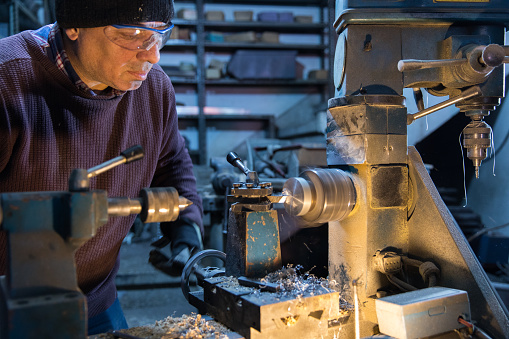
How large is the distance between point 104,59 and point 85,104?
164 mm

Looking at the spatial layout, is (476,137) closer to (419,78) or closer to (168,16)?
(419,78)

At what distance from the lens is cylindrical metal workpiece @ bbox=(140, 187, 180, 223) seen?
641mm

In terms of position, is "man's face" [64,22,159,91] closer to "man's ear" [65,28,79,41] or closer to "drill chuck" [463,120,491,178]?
"man's ear" [65,28,79,41]

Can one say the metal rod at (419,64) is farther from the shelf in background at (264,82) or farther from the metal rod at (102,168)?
the shelf in background at (264,82)

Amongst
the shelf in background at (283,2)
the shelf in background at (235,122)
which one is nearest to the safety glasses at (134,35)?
the shelf in background at (235,122)

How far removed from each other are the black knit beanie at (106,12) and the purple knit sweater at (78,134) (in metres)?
0.16

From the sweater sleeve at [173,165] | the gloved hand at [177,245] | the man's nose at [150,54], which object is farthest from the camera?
the sweater sleeve at [173,165]

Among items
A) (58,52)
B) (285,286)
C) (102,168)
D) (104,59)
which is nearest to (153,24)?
(104,59)

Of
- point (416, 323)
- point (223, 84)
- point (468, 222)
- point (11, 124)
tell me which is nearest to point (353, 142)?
point (416, 323)

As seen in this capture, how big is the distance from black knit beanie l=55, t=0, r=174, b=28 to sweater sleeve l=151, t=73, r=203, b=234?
0.48 meters

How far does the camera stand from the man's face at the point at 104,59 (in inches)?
37.7

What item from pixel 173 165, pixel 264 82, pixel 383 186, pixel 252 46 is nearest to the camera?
pixel 383 186

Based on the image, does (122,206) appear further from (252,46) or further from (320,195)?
(252,46)

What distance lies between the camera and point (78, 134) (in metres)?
1.09
